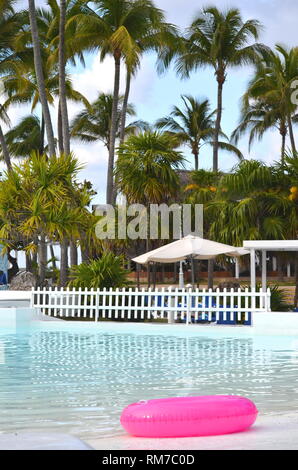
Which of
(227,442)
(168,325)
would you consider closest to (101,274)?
(168,325)

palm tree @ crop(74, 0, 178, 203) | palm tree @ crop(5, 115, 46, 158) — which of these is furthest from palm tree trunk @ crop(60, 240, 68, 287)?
palm tree @ crop(5, 115, 46, 158)

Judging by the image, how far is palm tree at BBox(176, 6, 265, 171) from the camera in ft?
121

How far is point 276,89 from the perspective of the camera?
3872cm

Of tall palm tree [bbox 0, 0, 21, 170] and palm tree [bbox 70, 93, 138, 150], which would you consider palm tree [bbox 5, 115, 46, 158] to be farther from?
tall palm tree [bbox 0, 0, 21, 170]

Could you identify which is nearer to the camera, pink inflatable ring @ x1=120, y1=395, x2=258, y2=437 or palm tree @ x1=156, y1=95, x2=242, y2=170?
pink inflatable ring @ x1=120, y1=395, x2=258, y2=437

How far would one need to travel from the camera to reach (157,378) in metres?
10.3

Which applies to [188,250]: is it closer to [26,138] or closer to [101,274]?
[101,274]

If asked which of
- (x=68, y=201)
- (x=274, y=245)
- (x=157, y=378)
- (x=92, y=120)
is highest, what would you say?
(x=92, y=120)

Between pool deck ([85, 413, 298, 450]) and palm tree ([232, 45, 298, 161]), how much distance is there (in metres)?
30.1

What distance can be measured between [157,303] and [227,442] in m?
13.4

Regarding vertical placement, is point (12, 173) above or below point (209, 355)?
above
